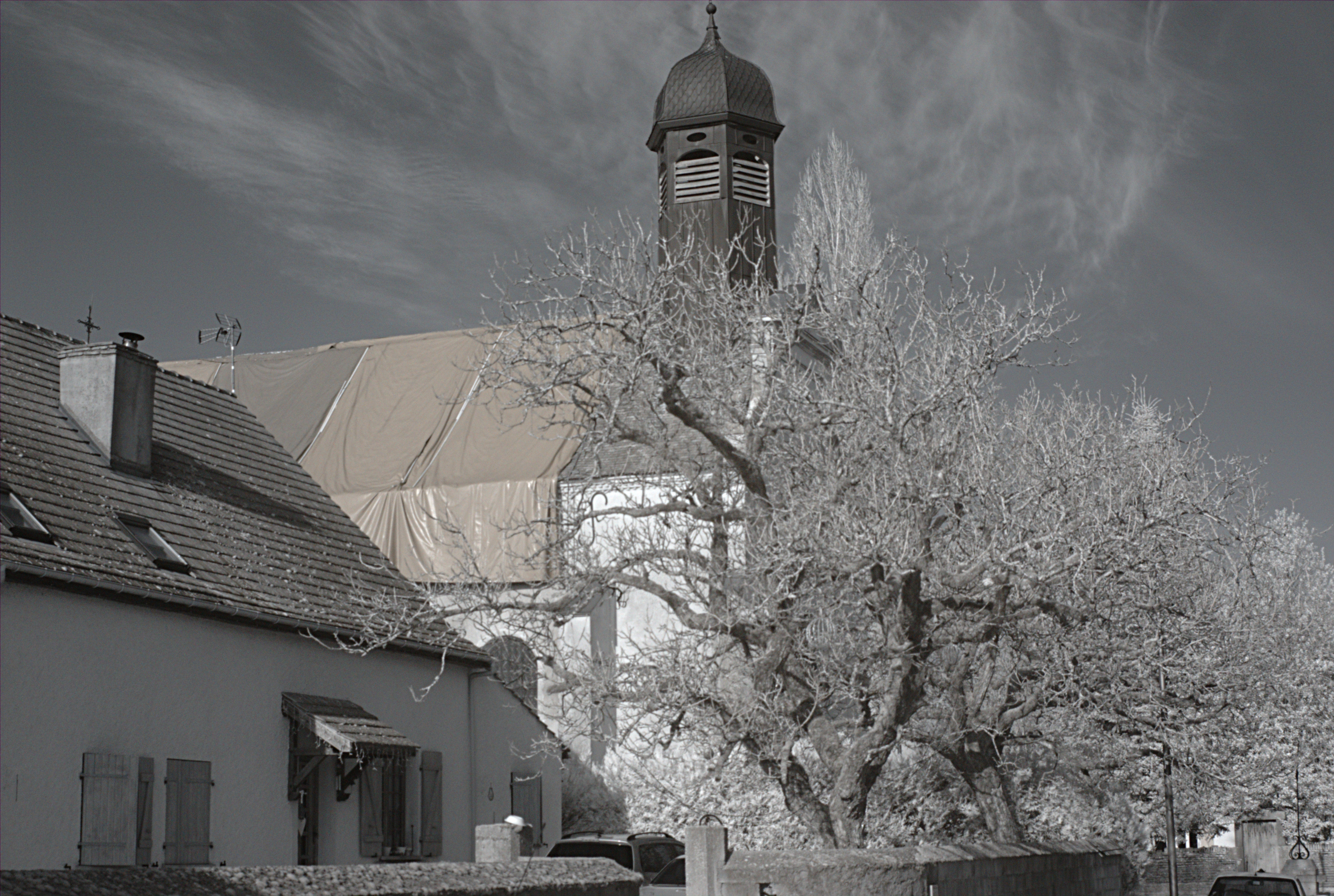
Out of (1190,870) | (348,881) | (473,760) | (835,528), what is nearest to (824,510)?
(835,528)

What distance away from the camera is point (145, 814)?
Result: 580 inches

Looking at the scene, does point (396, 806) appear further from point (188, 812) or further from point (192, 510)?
point (192, 510)

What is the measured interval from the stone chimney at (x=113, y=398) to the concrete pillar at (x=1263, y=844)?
2548 cm

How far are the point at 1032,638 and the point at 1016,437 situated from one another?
7.81 feet

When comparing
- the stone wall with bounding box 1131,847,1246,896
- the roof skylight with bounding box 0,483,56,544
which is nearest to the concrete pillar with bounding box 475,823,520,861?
the roof skylight with bounding box 0,483,56,544

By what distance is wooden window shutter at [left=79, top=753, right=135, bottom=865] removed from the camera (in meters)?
14.1

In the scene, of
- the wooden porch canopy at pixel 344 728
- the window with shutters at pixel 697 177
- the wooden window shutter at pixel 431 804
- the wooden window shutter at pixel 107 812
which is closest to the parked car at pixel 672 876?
the wooden window shutter at pixel 431 804

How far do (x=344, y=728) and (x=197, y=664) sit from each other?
2082 millimetres

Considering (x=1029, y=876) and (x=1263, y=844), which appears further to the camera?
(x=1263, y=844)

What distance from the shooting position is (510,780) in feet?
72.3

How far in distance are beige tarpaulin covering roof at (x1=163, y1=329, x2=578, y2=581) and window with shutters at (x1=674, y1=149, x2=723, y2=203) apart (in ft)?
18.8

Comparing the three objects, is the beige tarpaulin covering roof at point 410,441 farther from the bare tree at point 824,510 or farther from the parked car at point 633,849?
the bare tree at point 824,510

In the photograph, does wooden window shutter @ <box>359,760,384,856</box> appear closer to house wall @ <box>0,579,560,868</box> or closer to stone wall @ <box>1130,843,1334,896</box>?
house wall @ <box>0,579,560,868</box>

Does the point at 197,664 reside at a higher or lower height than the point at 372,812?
higher
